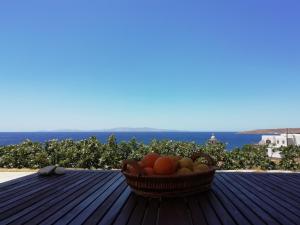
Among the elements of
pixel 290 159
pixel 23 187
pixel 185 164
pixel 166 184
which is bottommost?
pixel 290 159

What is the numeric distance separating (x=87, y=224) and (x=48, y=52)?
52.0 feet

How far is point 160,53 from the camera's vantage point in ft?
63.8

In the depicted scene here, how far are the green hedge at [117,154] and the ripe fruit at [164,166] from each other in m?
5.30

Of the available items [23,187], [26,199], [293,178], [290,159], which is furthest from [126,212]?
[290,159]

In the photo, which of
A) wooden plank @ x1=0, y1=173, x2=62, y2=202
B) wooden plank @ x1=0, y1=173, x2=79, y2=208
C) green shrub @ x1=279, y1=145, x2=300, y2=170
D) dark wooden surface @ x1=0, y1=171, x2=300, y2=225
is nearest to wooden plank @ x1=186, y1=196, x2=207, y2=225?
dark wooden surface @ x1=0, y1=171, x2=300, y2=225

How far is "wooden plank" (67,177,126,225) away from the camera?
168 cm

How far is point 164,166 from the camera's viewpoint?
2016 millimetres

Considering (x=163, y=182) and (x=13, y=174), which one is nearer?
(x=163, y=182)

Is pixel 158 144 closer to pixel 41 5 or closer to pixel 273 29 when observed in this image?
pixel 41 5

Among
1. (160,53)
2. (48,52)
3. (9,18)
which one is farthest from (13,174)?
(160,53)

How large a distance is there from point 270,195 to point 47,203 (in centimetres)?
160

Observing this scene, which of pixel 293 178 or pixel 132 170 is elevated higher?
pixel 132 170

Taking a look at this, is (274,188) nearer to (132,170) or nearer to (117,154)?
(132,170)

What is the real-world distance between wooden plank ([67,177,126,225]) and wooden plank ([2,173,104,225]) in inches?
8.0
